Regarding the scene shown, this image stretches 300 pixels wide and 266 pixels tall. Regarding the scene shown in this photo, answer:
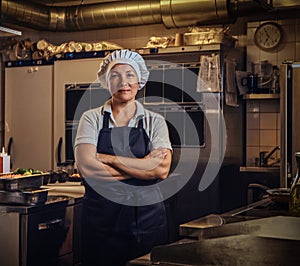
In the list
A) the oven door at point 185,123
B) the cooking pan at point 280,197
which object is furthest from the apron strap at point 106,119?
the cooking pan at point 280,197

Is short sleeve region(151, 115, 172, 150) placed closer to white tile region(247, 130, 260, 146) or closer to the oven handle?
the oven handle

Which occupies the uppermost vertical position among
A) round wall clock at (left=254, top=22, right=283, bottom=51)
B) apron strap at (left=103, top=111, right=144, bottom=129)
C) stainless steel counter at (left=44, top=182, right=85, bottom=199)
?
round wall clock at (left=254, top=22, right=283, bottom=51)

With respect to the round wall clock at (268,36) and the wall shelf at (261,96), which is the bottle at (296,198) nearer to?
the wall shelf at (261,96)

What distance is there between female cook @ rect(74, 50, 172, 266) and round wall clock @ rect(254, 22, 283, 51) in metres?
1.64

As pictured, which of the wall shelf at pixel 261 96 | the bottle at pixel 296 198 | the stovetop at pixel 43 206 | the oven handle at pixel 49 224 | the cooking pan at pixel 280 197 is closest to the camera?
the bottle at pixel 296 198

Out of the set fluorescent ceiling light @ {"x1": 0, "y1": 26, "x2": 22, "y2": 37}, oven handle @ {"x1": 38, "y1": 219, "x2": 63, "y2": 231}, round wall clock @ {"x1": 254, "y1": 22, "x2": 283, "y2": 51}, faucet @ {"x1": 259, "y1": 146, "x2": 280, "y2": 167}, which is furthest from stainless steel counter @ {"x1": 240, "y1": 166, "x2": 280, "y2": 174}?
fluorescent ceiling light @ {"x1": 0, "y1": 26, "x2": 22, "y2": 37}

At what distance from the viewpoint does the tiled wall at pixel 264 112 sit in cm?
464

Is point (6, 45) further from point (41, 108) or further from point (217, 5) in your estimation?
point (217, 5)

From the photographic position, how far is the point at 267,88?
4625 mm

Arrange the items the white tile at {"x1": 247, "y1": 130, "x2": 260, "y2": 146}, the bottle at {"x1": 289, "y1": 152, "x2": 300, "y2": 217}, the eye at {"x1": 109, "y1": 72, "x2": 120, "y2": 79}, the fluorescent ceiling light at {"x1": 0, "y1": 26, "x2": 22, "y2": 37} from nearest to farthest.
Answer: the bottle at {"x1": 289, "y1": 152, "x2": 300, "y2": 217}, the fluorescent ceiling light at {"x1": 0, "y1": 26, "x2": 22, "y2": 37}, the eye at {"x1": 109, "y1": 72, "x2": 120, "y2": 79}, the white tile at {"x1": 247, "y1": 130, "x2": 260, "y2": 146}

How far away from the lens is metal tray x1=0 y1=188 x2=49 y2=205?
3.11m

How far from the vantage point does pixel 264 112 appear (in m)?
4.73

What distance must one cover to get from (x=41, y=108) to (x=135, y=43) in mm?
1115

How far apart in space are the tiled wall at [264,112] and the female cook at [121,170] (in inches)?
59.3
